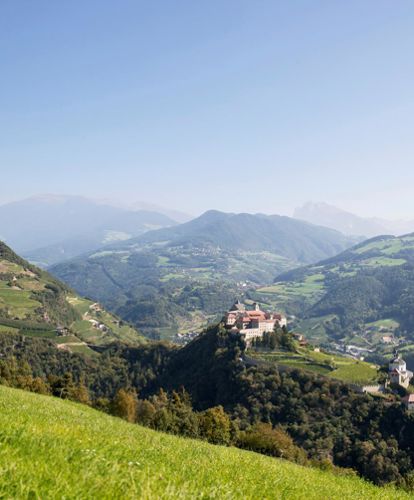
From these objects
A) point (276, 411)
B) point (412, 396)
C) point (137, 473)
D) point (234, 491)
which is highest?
point (137, 473)

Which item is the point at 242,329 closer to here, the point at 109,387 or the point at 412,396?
the point at 109,387

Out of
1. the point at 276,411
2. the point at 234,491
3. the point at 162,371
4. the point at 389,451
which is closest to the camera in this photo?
the point at 234,491

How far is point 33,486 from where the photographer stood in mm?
3816

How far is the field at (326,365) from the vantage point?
86.5 metres

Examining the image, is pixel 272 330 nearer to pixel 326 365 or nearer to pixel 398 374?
pixel 326 365

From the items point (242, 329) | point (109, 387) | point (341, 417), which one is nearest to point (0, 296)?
point (109, 387)

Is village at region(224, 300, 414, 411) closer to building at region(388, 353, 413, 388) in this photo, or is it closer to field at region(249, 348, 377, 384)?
building at region(388, 353, 413, 388)

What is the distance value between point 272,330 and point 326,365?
21946 millimetres

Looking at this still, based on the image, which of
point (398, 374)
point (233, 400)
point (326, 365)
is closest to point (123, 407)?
point (233, 400)

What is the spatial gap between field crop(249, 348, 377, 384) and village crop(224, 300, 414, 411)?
3050 mm

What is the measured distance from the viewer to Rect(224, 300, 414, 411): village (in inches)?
3130

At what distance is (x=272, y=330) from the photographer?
4441 inches

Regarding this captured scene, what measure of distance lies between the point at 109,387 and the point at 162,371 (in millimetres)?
14487

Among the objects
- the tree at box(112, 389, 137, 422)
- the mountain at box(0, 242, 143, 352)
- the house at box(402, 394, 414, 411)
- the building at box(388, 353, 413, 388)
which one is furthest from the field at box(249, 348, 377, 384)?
the mountain at box(0, 242, 143, 352)
